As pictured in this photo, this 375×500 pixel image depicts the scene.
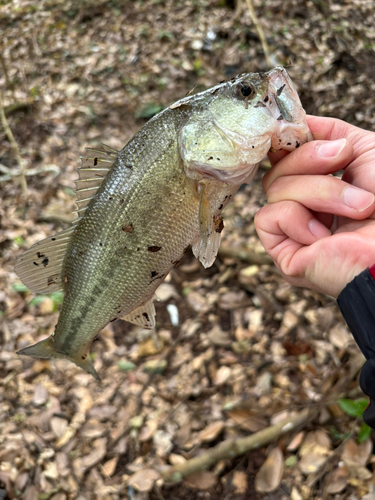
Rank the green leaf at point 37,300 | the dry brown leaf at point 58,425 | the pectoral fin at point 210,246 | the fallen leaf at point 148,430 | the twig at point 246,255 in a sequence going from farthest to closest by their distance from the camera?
1. the green leaf at point 37,300
2. the twig at point 246,255
3. the dry brown leaf at point 58,425
4. the fallen leaf at point 148,430
5. the pectoral fin at point 210,246

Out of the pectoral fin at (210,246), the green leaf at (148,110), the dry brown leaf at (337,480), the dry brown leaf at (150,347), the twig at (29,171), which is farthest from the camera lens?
the green leaf at (148,110)

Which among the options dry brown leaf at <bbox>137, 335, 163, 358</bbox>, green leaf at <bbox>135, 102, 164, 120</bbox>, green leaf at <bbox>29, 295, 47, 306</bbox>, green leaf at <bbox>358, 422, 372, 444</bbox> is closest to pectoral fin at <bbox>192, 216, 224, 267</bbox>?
green leaf at <bbox>358, 422, 372, 444</bbox>

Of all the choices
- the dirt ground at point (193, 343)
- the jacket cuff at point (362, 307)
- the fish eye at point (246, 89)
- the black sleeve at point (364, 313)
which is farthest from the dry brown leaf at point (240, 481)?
the fish eye at point (246, 89)

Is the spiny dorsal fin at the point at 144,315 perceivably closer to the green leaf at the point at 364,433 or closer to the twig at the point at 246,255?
the green leaf at the point at 364,433

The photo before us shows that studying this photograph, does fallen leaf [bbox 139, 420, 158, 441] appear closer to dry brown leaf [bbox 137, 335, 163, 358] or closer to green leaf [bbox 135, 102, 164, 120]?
dry brown leaf [bbox 137, 335, 163, 358]

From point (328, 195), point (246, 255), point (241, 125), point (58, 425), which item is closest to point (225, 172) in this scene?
point (241, 125)

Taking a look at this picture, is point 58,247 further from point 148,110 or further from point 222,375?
point 148,110

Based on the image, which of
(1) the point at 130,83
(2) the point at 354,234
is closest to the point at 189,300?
(2) the point at 354,234
